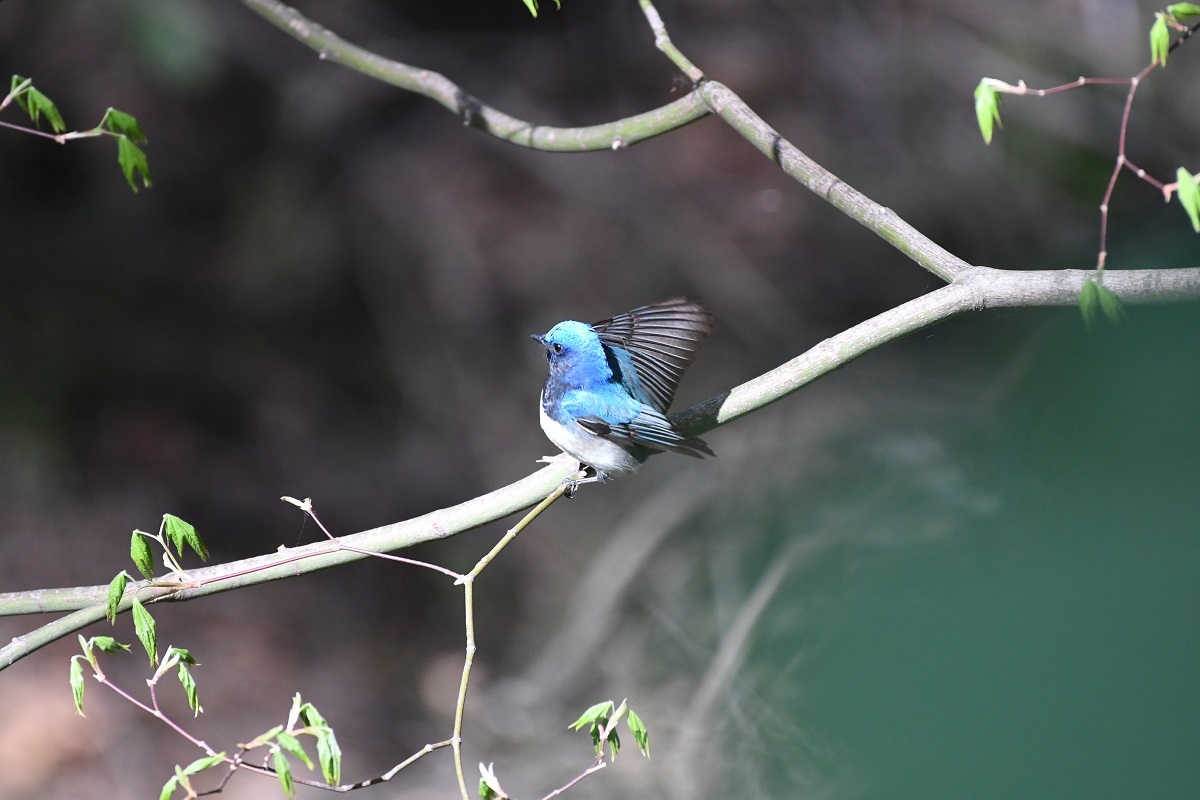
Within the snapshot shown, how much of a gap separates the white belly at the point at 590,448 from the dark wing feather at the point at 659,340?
257mm

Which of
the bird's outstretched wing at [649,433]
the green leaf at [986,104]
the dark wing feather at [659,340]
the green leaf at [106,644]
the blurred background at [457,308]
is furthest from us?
the blurred background at [457,308]

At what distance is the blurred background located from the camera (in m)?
4.34

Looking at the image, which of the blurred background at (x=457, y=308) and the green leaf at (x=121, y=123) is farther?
the blurred background at (x=457, y=308)

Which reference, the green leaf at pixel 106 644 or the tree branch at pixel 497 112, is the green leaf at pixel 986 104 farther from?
the green leaf at pixel 106 644

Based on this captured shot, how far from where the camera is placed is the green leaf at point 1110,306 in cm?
114

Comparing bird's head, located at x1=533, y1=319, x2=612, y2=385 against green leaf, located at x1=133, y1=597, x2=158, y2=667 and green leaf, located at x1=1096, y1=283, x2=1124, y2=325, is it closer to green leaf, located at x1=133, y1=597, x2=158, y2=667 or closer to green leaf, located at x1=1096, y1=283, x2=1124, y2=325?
green leaf, located at x1=133, y1=597, x2=158, y2=667

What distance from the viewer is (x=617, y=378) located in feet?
8.01

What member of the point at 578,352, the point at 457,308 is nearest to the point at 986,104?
the point at 578,352

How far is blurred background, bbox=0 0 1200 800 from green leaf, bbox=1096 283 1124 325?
1.62 metres

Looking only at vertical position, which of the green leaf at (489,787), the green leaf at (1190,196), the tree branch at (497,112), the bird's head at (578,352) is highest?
the tree branch at (497,112)

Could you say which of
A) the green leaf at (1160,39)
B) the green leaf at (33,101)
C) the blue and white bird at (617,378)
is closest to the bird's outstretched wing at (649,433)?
the blue and white bird at (617,378)

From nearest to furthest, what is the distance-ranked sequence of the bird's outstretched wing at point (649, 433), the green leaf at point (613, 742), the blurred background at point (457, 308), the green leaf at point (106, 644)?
the green leaf at point (106, 644), the green leaf at point (613, 742), the bird's outstretched wing at point (649, 433), the blurred background at point (457, 308)

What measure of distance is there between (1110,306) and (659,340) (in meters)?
1.37

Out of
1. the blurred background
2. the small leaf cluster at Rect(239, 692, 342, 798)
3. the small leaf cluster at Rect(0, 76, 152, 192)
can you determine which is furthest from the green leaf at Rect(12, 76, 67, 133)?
the blurred background
